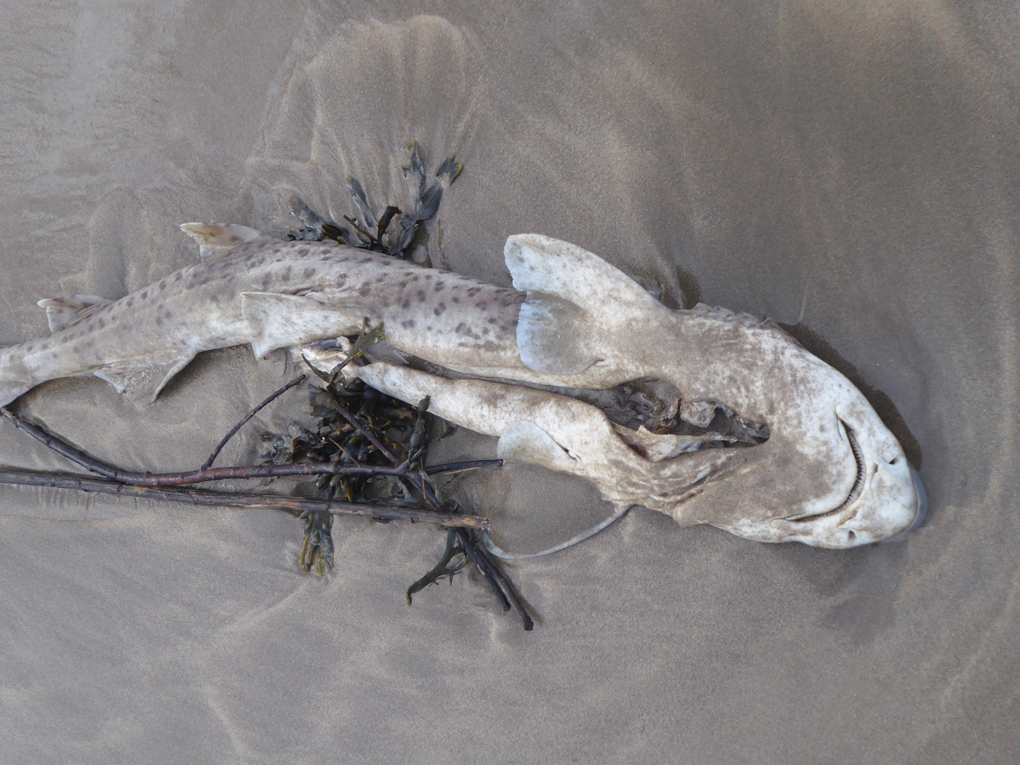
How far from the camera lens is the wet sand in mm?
2838

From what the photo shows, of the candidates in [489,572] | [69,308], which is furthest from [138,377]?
[489,572]

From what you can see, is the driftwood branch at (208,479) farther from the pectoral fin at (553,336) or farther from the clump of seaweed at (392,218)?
the clump of seaweed at (392,218)

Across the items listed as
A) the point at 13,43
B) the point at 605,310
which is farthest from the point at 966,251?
the point at 13,43

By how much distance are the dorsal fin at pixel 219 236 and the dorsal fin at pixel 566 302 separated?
1813 mm

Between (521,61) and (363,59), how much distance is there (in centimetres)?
99

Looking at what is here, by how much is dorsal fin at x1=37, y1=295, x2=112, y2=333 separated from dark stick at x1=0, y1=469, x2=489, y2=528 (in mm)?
983

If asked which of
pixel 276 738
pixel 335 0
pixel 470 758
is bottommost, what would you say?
pixel 276 738

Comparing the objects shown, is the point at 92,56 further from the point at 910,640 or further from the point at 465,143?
the point at 910,640

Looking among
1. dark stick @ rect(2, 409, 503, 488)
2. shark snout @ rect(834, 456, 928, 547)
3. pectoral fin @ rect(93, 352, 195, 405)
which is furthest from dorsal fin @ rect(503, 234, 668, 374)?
pectoral fin @ rect(93, 352, 195, 405)

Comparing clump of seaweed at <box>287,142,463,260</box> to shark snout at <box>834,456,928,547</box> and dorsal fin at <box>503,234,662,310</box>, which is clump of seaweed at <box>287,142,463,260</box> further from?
shark snout at <box>834,456,928,547</box>

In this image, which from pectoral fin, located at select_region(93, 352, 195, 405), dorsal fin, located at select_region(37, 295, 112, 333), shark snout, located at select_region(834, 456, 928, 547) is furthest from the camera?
dorsal fin, located at select_region(37, 295, 112, 333)

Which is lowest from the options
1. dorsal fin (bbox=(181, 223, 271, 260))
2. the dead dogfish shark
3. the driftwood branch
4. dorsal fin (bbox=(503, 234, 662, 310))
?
the driftwood branch

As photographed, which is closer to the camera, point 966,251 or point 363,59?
point 966,251

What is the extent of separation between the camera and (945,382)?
2844mm
